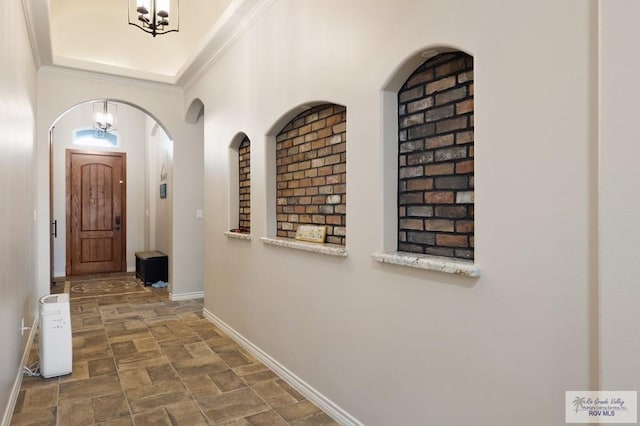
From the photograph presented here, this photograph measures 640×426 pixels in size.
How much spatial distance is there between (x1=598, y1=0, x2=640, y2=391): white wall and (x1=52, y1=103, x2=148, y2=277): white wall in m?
8.02

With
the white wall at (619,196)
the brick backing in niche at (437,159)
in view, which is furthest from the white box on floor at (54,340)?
the white wall at (619,196)

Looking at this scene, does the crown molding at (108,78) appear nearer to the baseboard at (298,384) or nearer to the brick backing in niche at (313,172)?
the brick backing in niche at (313,172)

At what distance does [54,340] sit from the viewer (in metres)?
2.96

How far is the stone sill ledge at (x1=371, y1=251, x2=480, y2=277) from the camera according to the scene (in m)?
1.56

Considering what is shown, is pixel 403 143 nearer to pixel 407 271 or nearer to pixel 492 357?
pixel 407 271

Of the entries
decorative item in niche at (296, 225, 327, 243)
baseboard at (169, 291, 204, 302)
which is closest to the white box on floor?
decorative item in niche at (296, 225, 327, 243)

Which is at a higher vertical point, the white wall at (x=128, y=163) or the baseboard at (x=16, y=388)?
the white wall at (x=128, y=163)

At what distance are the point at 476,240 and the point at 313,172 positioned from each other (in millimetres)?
1440

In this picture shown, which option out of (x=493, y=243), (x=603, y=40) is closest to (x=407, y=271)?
Answer: (x=493, y=243)

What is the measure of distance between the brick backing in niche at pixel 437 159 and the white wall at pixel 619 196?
22.4 inches

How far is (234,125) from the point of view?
377cm

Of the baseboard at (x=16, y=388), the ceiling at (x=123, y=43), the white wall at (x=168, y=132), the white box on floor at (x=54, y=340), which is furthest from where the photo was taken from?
the white wall at (x=168, y=132)

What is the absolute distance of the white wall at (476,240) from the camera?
1.28m

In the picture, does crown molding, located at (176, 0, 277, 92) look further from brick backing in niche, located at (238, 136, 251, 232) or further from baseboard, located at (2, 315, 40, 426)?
baseboard, located at (2, 315, 40, 426)
